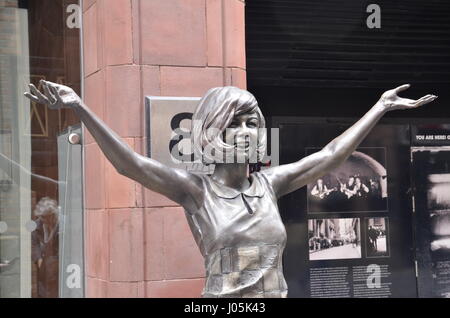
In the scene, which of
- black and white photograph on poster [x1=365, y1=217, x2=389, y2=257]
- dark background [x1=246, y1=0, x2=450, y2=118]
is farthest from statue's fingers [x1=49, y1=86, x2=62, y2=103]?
black and white photograph on poster [x1=365, y1=217, x2=389, y2=257]

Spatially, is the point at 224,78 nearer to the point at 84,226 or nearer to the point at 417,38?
the point at 84,226

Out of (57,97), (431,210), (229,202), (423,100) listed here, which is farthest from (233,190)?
(431,210)

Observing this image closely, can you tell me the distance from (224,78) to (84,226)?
170 centimetres

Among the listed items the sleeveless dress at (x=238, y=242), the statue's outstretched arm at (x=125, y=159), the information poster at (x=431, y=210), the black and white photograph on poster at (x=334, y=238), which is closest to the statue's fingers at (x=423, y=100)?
the sleeveless dress at (x=238, y=242)

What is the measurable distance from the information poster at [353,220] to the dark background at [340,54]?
331 mm

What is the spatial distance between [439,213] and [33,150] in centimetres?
444

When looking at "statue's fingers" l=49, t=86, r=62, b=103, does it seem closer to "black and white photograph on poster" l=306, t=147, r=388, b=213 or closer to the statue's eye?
the statue's eye

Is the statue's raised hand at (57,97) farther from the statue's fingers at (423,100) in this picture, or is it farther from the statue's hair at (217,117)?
the statue's fingers at (423,100)

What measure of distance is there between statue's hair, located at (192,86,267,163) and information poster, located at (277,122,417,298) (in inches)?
162

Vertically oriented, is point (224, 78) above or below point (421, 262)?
above

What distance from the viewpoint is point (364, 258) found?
24.9 ft

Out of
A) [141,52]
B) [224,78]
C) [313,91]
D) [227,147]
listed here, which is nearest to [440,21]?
[313,91]

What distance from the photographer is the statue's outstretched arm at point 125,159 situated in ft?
9.82

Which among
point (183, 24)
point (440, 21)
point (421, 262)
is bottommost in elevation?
point (421, 262)
